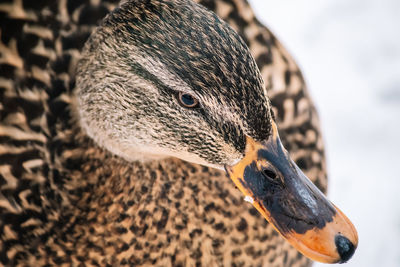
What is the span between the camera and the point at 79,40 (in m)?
1.69

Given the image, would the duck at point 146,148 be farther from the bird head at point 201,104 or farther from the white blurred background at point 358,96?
the white blurred background at point 358,96

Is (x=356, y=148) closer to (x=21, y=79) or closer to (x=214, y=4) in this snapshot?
(x=214, y=4)

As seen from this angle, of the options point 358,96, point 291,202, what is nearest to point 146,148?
point 291,202

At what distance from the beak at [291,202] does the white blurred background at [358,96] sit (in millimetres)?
1311

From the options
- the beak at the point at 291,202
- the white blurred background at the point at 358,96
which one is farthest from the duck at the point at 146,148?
the white blurred background at the point at 358,96

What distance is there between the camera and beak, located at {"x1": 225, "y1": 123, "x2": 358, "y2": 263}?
1328 mm

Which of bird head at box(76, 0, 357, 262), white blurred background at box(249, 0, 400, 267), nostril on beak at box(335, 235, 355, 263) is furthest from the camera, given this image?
white blurred background at box(249, 0, 400, 267)

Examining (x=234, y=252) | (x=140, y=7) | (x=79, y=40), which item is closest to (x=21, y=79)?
(x=79, y=40)

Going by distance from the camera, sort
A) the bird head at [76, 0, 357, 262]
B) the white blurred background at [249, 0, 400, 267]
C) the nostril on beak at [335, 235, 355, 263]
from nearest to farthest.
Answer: the bird head at [76, 0, 357, 262] → the nostril on beak at [335, 235, 355, 263] → the white blurred background at [249, 0, 400, 267]

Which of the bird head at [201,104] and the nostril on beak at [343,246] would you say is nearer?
the bird head at [201,104]

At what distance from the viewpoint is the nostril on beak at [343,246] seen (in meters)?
1.35

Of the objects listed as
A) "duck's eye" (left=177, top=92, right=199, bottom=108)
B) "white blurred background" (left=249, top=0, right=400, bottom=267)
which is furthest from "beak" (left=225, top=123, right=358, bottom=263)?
"white blurred background" (left=249, top=0, right=400, bottom=267)

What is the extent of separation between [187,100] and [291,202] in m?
0.35

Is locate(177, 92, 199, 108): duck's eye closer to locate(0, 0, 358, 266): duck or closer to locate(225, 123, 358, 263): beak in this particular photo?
locate(0, 0, 358, 266): duck
